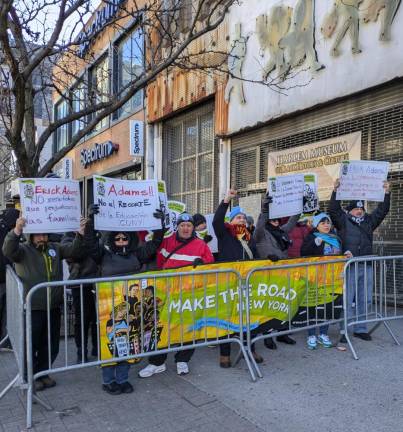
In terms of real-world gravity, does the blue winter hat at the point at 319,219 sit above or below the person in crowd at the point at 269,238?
above

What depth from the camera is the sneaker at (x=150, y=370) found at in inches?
179

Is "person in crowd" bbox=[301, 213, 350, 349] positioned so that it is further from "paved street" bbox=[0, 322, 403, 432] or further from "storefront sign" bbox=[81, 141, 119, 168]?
"storefront sign" bbox=[81, 141, 119, 168]

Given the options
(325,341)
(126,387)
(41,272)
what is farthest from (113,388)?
(325,341)

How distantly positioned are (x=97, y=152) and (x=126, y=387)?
52.8 ft

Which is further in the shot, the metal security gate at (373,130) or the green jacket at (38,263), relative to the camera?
the metal security gate at (373,130)

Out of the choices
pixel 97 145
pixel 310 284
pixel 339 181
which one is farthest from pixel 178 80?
pixel 310 284

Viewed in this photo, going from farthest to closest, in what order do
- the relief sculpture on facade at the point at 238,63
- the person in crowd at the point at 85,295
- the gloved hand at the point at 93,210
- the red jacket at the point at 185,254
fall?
1. the relief sculpture on facade at the point at 238,63
2. the person in crowd at the point at 85,295
3. the red jacket at the point at 185,254
4. the gloved hand at the point at 93,210

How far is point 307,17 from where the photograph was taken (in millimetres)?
8734

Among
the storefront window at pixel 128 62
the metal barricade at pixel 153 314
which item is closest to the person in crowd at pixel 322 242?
the metal barricade at pixel 153 314

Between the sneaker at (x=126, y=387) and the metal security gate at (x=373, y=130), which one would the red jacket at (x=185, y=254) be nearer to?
the sneaker at (x=126, y=387)

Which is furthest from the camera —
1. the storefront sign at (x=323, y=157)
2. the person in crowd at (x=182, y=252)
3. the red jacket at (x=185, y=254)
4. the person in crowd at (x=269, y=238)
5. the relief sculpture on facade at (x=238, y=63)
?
the relief sculpture on facade at (x=238, y=63)

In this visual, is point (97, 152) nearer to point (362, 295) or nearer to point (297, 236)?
point (297, 236)

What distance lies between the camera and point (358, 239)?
582cm

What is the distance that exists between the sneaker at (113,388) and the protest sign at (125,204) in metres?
1.48
